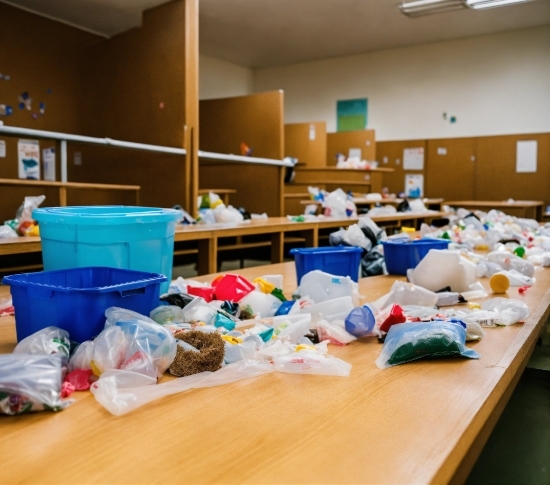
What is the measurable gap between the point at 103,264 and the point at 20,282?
0.28 m

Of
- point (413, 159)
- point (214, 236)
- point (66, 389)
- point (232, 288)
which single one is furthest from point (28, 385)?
point (413, 159)

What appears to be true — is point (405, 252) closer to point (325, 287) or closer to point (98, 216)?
point (325, 287)

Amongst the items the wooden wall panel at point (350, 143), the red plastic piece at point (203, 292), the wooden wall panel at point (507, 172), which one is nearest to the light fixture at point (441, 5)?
the wooden wall panel at point (350, 143)

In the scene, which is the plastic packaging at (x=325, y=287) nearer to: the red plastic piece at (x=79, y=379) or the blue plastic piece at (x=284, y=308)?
the blue plastic piece at (x=284, y=308)

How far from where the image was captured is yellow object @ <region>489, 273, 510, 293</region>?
1396mm

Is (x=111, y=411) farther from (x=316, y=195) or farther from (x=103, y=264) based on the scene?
(x=316, y=195)

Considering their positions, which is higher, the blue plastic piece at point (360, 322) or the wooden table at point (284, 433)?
the blue plastic piece at point (360, 322)

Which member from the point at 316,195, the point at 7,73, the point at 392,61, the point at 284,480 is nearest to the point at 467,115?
the point at 392,61

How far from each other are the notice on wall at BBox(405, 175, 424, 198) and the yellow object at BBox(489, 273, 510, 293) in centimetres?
669

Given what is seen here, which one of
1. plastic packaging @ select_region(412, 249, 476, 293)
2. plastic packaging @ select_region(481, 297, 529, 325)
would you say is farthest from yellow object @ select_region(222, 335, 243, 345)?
plastic packaging @ select_region(412, 249, 476, 293)

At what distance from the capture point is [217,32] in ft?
23.4

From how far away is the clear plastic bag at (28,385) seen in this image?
0.59 meters

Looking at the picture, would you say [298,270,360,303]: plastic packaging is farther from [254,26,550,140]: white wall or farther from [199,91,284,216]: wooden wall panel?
[254,26,550,140]: white wall

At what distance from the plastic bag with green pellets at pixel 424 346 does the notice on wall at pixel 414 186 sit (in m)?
7.31
